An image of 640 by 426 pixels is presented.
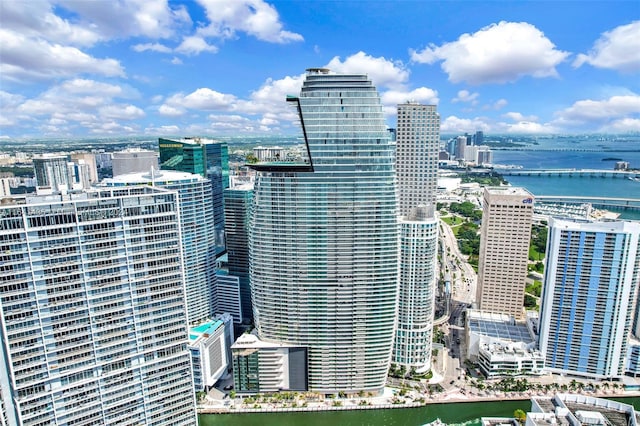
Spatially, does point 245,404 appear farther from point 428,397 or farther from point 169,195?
point 169,195

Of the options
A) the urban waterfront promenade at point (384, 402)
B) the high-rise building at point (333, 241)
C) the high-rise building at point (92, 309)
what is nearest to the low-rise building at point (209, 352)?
the urban waterfront promenade at point (384, 402)

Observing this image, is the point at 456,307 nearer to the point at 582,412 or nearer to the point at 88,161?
the point at 582,412

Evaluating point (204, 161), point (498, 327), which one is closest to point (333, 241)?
point (498, 327)

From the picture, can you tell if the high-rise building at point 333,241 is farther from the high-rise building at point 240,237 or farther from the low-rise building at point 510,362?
the high-rise building at point 240,237

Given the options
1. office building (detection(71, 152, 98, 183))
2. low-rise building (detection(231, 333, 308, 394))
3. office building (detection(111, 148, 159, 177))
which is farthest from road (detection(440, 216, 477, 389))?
office building (detection(71, 152, 98, 183))

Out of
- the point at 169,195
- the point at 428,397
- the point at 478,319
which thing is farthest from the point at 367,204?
the point at 478,319

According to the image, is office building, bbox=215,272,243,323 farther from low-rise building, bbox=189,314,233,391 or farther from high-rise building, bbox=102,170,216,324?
low-rise building, bbox=189,314,233,391
